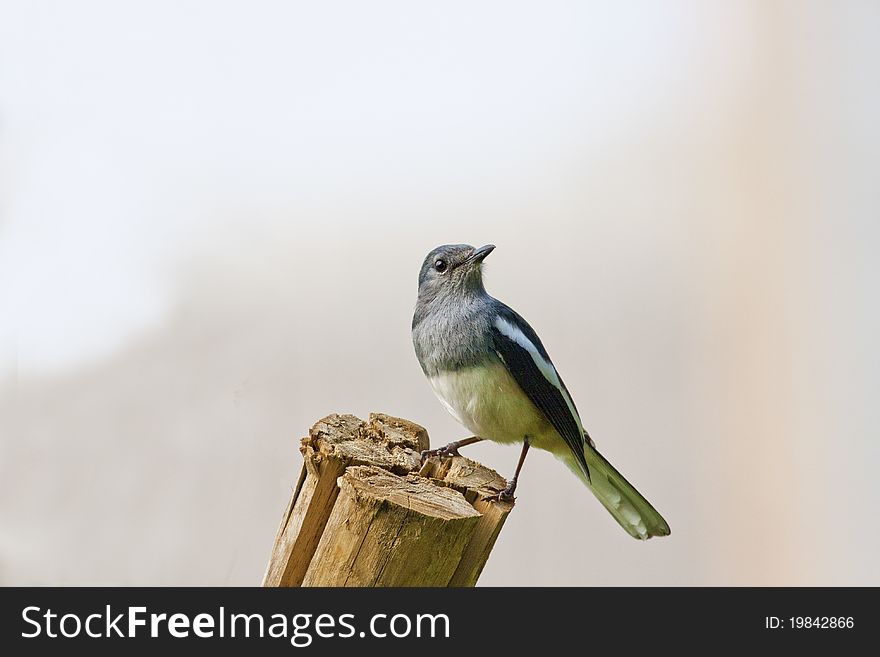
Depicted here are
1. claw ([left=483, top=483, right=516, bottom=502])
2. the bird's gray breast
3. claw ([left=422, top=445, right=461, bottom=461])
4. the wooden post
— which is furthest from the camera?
the bird's gray breast

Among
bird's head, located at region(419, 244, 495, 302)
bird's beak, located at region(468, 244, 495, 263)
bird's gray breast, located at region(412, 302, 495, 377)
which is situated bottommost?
bird's gray breast, located at region(412, 302, 495, 377)

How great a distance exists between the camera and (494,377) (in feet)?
4.41

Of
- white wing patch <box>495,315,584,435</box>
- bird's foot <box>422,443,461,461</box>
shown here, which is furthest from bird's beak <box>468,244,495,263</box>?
bird's foot <box>422,443,461,461</box>

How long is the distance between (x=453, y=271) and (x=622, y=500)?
499 millimetres

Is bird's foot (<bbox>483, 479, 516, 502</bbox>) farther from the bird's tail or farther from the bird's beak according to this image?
the bird's beak

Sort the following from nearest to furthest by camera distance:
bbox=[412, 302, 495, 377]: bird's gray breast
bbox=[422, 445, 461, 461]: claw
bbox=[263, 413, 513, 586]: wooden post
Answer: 1. bbox=[263, 413, 513, 586]: wooden post
2. bbox=[422, 445, 461, 461]: claw
3. bbox=[412, 302, 495, 377]: bird's gray breast

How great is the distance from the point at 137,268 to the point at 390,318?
731 mm

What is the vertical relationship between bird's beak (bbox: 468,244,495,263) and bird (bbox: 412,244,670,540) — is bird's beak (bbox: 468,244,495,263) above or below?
above

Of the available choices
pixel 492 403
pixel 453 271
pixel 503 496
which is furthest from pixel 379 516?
pixel 453 271

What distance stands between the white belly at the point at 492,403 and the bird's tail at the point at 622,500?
13cm

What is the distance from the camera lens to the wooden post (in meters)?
0.98

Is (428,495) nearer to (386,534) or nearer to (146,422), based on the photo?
(386,534)

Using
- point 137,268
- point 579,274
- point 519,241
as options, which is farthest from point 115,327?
point 579,274

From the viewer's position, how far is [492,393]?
52.9 inches
